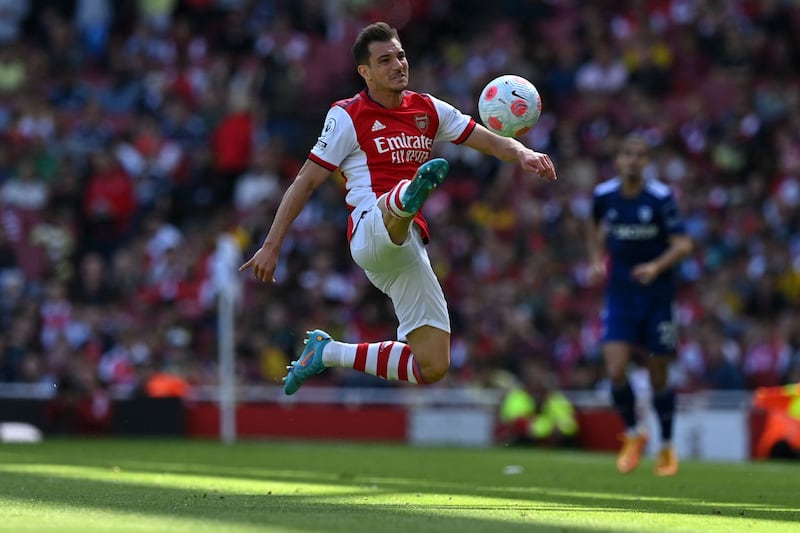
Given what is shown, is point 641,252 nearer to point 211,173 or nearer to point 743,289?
point 743,289

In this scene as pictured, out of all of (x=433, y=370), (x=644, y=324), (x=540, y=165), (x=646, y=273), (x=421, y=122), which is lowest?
(x=433, y=370)

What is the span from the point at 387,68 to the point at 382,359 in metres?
1.75

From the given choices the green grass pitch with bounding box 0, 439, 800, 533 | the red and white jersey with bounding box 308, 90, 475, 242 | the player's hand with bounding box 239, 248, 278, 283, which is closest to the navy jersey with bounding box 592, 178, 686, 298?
the green grass pitch with bounding box 0, 439, 800, 533

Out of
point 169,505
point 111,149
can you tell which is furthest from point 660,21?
point 169,505

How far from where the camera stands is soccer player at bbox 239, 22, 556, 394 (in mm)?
8688

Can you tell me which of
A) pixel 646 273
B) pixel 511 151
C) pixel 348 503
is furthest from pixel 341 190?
pixel 348 503

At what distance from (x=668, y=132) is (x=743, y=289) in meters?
2.98

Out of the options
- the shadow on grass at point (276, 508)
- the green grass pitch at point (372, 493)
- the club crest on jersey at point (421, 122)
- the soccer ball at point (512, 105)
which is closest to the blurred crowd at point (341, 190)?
the green grass pitch at point (372, 493)

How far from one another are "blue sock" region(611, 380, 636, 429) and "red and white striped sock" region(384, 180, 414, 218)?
4.18 metres

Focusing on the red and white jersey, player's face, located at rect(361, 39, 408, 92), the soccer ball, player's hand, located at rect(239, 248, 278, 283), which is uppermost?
player's face, located at rect(361, 39, 408, 92)

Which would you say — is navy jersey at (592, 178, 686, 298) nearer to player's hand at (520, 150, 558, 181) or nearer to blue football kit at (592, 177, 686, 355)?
blue football kit at (592, 177, 686, 355)

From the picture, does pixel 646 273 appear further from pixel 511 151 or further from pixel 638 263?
pixel 511 151

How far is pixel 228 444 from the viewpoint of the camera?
17.5m

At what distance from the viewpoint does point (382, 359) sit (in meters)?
8.91
